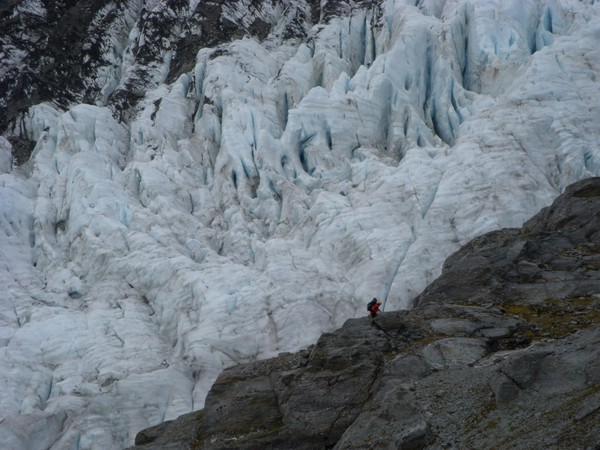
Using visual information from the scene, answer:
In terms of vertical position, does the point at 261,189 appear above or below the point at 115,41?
below

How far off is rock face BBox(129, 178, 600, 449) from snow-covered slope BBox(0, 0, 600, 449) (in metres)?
7.44

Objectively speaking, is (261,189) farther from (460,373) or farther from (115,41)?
(115,41)

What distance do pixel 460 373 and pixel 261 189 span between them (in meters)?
24.9

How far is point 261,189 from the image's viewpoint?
40.4 meters

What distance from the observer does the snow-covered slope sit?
3228 centimetres

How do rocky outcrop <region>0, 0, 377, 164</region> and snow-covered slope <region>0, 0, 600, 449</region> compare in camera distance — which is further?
rocky outcrop <region>0, 0, 377, 164</region>

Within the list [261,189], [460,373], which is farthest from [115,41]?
[460,373]

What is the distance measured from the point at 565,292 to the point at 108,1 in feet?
179

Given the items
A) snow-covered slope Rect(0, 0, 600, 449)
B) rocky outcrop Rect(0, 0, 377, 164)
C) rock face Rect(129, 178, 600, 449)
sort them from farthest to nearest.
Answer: rocky outcrop Rect(0, 0, 377, 164), snow-covered slope Rect(0, 0, 600, 449), rock face Rect(129, 178, 600, 449)

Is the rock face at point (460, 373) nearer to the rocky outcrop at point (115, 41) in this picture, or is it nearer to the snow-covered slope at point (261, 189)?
the snow-covered slope at point (261, 189)

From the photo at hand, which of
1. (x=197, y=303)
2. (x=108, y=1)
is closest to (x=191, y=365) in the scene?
(x=197, y=303)

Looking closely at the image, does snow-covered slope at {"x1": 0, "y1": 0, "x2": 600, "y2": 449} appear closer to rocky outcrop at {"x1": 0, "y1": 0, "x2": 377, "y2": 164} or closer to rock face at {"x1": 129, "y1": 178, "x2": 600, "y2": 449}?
rocky outcrop at {"x1": 0, "y1": 0, "x2": 377, "y2": 164}

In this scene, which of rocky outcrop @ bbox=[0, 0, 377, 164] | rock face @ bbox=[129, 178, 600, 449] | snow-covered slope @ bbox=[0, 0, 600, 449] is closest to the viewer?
rock face @ bbox=[129, 178, 600, 449]

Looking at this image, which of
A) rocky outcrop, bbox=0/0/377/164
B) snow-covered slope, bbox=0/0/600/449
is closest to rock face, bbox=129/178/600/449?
snow-covered slope, bbox=0/0/600/449
